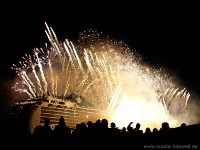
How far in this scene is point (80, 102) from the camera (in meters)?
28.7

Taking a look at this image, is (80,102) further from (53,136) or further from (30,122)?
(53,136)

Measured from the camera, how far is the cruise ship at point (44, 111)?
71.7 ft

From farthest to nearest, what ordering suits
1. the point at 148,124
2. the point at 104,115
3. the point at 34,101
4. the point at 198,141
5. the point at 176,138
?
the point at 148,124
the point at 104,115
the point at 34,101
the point at 176,138
the point at 198,141

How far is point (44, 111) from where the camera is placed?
22953 millimetres

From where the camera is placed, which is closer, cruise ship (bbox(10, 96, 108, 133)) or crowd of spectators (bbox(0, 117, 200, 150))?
crowd of spectators (bbox(0, 117, 200, 150))

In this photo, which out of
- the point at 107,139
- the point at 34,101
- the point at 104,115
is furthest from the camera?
the point at 104,115

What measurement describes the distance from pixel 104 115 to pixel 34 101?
1374 cm

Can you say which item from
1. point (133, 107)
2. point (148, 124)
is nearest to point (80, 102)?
point (133, 107)

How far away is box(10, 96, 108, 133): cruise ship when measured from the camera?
2186 centimetres

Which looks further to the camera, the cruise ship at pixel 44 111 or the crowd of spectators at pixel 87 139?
the cruise ship at pixel 44 111

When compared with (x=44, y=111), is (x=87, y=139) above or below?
below

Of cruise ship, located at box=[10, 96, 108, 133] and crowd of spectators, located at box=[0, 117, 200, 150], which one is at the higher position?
cruise ship, located at box=[10, 96, 108, 133]

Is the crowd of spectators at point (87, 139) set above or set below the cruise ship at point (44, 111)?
below

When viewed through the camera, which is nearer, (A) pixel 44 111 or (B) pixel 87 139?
(B) pixel 87 139
